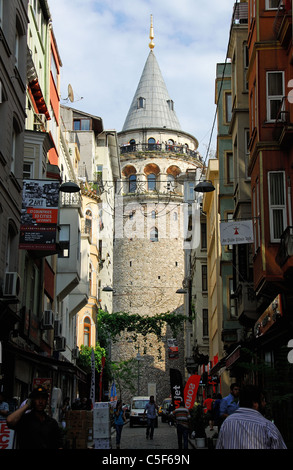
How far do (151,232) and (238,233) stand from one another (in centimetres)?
6126

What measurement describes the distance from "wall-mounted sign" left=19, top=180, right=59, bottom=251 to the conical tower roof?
213 ft

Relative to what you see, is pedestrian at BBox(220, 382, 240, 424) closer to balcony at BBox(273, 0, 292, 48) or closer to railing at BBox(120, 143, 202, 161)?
balcony at BBox(273, 0, 292, 48)

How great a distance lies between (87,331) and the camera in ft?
155

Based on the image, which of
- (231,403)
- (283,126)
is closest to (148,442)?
(283,126)

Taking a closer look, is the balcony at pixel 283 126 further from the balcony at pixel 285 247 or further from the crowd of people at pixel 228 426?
the crowd of people at pixel 228 426

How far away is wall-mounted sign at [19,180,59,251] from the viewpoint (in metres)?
19.7

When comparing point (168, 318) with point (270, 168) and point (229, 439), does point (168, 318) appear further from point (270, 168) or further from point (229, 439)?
point (229, 439)

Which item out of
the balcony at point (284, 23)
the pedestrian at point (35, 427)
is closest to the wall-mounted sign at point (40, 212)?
the balcony at point (284, 23)

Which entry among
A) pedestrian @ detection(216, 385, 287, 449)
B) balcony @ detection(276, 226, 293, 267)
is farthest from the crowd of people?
balcony @ detection(276, 226, 293, 267)

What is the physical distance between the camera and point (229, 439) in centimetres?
617

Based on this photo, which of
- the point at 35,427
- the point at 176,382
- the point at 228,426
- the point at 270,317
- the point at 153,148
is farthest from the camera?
the point at 153,148

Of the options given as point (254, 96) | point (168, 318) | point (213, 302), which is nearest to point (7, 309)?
point (254, 96)

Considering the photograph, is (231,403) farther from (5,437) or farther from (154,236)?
(154,236)

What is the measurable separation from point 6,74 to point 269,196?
22.1ft
